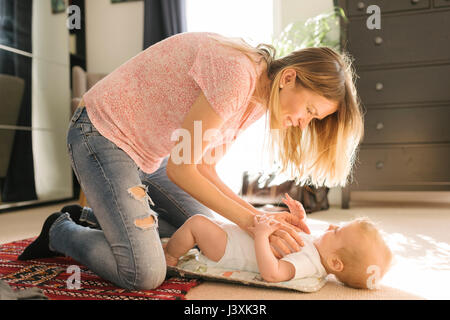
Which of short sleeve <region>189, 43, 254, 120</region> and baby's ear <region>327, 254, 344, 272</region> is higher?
short sleeve <region>189, 43, 254, 120</region>

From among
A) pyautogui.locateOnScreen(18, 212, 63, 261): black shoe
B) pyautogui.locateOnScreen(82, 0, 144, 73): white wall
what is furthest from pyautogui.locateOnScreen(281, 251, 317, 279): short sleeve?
pyautogui.locateOnScreen(82, 0, 144, 73): white wall

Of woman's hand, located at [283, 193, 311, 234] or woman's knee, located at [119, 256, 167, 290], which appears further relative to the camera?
woman's hand, located at [283, 193, 311, 234]

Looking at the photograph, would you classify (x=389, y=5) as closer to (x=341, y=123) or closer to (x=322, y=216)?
(x=322, y=216)

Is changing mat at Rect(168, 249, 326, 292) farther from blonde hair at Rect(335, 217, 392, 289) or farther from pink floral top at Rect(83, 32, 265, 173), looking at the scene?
pink floral top at Rect(83, 32, 265, 173)

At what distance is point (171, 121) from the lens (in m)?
1.12

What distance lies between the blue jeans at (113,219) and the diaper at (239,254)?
18 cm

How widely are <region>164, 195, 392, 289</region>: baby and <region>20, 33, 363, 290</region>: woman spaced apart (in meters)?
0.05

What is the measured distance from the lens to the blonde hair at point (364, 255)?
3.35 ft

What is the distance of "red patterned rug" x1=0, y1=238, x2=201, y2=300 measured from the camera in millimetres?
1010

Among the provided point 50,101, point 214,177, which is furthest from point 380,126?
point 50,101

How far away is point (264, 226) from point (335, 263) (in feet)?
0.71

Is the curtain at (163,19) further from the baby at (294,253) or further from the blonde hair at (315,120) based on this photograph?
the baby at (294,253)

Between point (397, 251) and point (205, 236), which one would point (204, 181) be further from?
point (397, 251)

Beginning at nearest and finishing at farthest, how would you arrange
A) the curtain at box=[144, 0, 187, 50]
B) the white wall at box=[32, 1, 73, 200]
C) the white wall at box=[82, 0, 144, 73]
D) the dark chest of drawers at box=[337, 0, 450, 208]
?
the dark chest of drawers at box=[337, 0, 450, 208] < the white wall at box=[32, 1, 73, 200] < the curtain at box=[144, 0, 187, 50] < the white wall at box=[82, 0, 144, 73]
